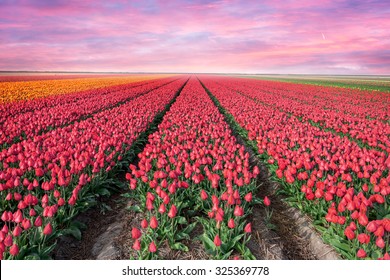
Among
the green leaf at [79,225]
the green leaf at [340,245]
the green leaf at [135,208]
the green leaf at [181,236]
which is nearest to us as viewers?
the green leaf at [340,245]

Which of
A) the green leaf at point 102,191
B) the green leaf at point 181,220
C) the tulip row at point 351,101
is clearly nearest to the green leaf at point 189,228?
the green leaf at point 181,220

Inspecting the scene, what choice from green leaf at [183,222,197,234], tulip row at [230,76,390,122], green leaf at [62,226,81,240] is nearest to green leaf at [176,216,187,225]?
green leaf at [183,222,197,234]

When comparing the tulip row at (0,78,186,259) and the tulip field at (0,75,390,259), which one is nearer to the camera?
the tulip row at (0,78,186,259)

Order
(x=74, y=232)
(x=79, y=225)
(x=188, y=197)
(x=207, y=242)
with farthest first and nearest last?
(x=188, y=197)
(x=79, y=225)
(x=74, y=232)
(x=207, y=242)

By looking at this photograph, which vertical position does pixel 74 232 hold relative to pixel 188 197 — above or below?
below

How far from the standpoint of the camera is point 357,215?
146 inches

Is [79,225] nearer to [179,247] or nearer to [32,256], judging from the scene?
[32,256]

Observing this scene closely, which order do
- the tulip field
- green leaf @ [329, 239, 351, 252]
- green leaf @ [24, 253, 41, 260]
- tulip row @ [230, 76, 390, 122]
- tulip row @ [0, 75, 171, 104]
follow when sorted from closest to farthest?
green leaf @ [24, 253, 41, 260] → the tulip field → green leaf @ [329, 239, 351, 252] → tulip row @ [230, 76, 390, 122] → tulip row @ [0, 75, 171, 104]

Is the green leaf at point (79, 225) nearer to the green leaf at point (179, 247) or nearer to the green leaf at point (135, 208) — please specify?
the green leaf at point (135, 208)

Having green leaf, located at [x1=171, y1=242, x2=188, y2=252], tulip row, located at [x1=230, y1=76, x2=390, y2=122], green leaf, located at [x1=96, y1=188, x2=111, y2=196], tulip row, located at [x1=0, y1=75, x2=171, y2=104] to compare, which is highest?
tulip row, located at [x1=0, y1=75, x2=171, y2=104]

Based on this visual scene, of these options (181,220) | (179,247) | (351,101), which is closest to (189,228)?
(181,220)

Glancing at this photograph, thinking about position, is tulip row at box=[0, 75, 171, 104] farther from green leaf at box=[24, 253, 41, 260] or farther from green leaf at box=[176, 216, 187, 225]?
green leaf at box=[176, 216, 187, 225]

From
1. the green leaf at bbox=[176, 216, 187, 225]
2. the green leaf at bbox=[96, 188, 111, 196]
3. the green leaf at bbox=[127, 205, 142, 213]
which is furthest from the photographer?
the green leaf at bbox=[96, 188, 111, 196]
